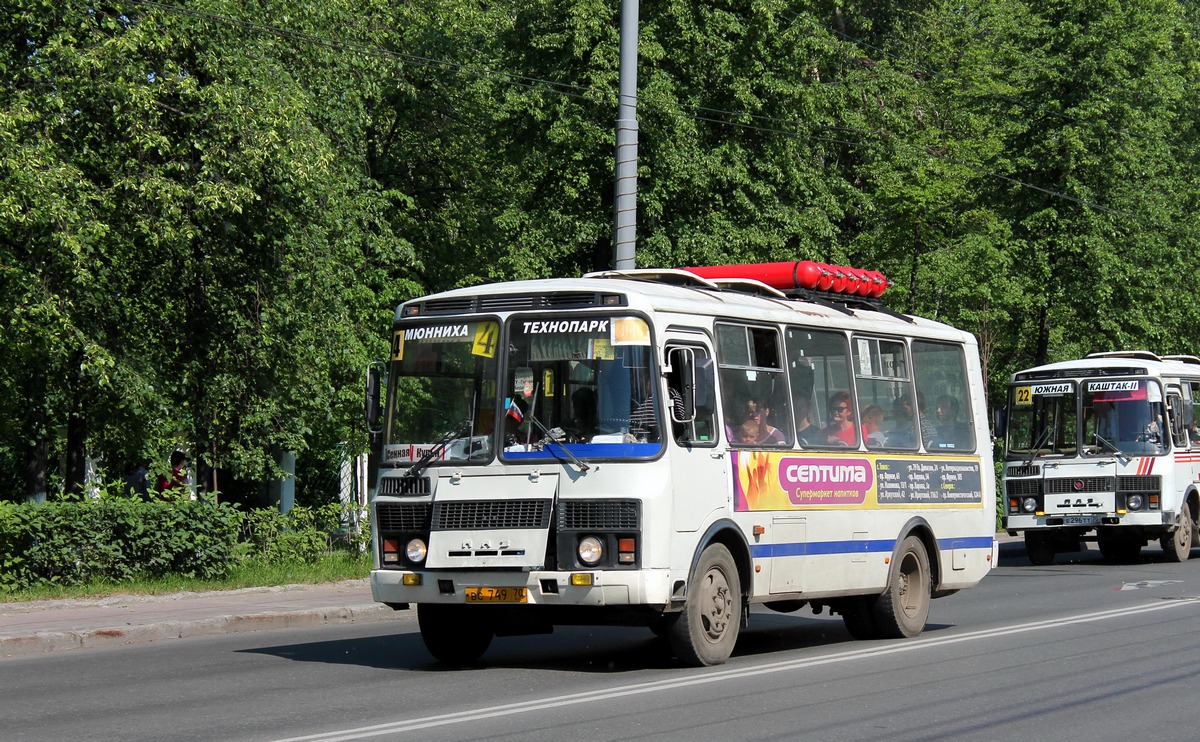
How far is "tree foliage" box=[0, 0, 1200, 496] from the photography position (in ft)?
69.1

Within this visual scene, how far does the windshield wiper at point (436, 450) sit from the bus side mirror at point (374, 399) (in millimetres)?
663

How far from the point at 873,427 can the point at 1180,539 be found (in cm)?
1446

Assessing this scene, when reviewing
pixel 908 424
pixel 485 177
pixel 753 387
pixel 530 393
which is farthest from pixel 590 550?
pixel 485 177

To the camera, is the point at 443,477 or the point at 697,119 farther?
the point at 697,119

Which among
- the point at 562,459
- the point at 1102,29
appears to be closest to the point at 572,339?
the point at 562,459

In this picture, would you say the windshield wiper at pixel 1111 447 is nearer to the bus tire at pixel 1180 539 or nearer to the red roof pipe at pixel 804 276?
the bus tire at pixel 1180 539

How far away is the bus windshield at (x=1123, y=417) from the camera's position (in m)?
26.1

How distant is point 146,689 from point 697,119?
2408 centimetres

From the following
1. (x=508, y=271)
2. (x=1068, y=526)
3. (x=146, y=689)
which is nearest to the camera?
(x=146, y=689)

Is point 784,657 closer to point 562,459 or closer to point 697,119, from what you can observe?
point 562,459

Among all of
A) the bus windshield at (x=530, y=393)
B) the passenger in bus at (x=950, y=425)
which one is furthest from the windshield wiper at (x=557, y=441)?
the passenger in bus at (x=950, y=425)

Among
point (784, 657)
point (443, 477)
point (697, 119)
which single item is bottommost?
point (784, 657)

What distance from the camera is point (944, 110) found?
43.8 meters

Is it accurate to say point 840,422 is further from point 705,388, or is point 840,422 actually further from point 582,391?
point 582,391
